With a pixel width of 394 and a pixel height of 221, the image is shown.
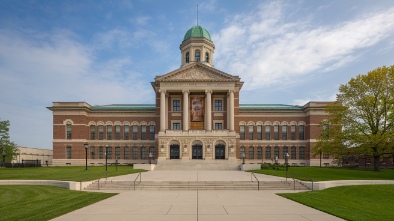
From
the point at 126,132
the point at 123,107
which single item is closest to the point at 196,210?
the point at 126,132

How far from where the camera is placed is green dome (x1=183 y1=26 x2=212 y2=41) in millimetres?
71000

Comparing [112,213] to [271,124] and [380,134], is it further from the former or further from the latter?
[271,124]

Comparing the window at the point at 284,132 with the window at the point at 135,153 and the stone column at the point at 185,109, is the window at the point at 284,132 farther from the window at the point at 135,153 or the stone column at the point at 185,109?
the window at the point at 135,153

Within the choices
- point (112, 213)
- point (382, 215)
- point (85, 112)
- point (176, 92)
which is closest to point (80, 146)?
point (85, 112)

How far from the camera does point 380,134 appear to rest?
36188 mm

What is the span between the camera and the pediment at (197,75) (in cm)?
6091

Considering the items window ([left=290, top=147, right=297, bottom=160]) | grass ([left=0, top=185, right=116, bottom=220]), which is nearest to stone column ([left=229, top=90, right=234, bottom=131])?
window ([left=290, top=147, right=297, bottom=160])

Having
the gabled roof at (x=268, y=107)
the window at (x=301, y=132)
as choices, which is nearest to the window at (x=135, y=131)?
the gabled roof at (x=268, y=107)

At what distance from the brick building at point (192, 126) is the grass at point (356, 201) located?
35.5 m

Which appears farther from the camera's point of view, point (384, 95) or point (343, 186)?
point (384, 95)

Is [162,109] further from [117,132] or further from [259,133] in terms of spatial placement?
[259,133]

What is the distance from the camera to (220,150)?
59.7m

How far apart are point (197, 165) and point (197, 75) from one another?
684 inches

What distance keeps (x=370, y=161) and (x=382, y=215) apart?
5419 centimetres
